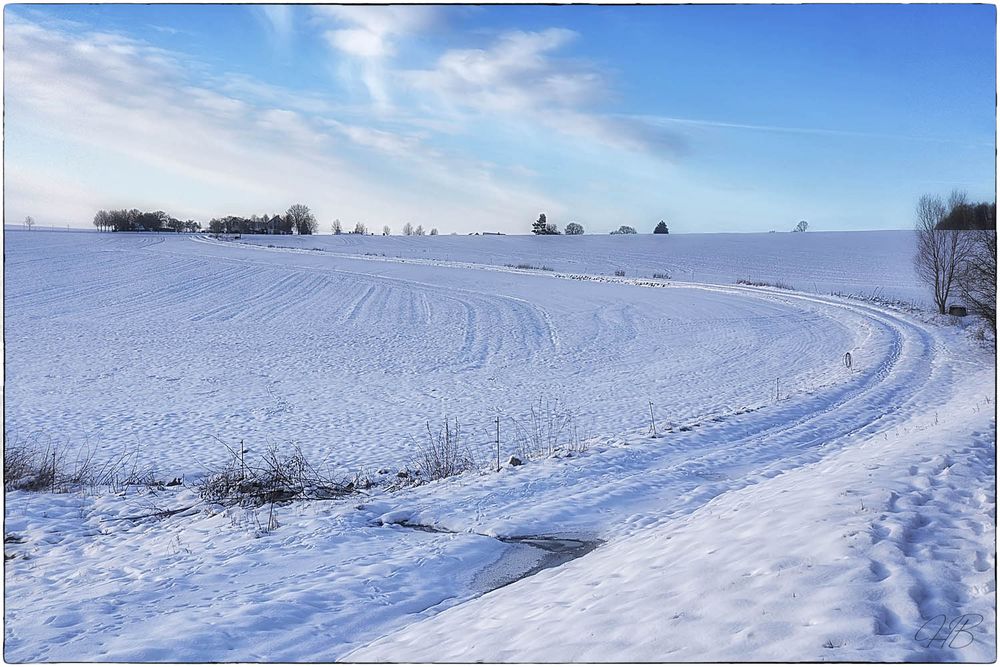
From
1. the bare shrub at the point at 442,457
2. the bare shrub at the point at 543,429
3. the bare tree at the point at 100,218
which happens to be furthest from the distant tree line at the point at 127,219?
the bare shrub at the point at 543,429

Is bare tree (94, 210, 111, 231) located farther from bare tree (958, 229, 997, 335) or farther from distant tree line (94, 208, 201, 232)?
bare tree (958, 229, 997, 335)

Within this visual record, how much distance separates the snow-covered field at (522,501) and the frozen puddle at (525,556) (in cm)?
6

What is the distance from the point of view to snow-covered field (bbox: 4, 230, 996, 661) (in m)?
4.78

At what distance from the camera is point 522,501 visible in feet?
29.1

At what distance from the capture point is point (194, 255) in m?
65.0

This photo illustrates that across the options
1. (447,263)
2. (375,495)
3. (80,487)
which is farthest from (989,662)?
(447,263)

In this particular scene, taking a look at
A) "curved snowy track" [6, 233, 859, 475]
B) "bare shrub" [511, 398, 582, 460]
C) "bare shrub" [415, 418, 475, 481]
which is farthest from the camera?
"curved snowy track" [6, 233, 859, 475]

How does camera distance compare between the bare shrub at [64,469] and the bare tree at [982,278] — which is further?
the bare tree at [982,278]

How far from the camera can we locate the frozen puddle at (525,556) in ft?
21.8
